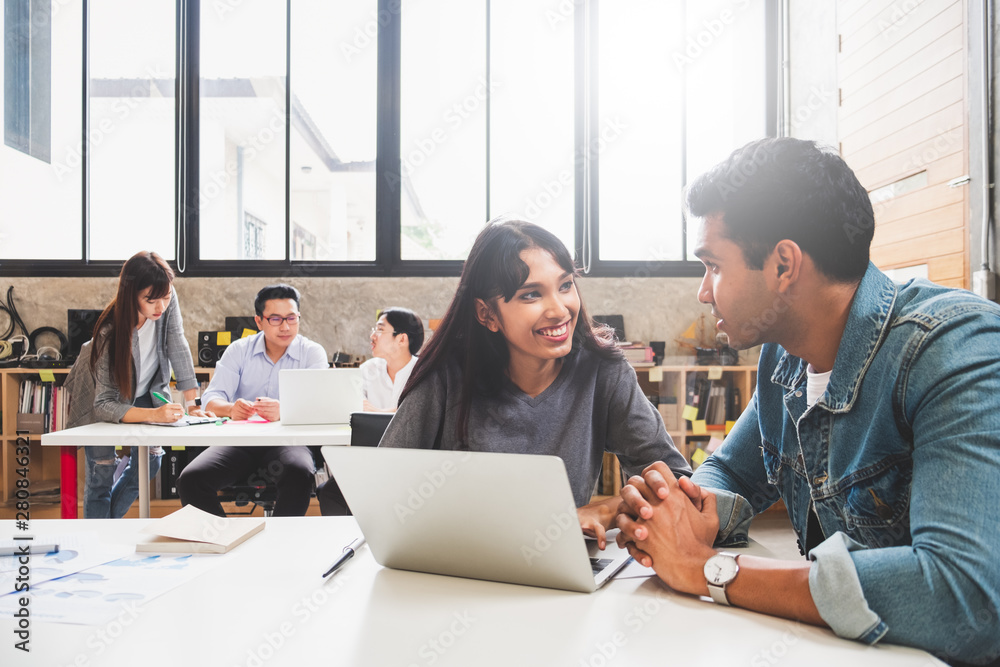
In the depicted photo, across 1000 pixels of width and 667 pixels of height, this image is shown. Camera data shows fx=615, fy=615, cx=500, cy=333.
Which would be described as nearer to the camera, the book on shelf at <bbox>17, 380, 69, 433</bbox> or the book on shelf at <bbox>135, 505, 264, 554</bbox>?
the book on shelf at <bbox>135, 505, 264, 554</bbox>

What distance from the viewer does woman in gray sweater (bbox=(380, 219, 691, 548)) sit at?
1.45 meters

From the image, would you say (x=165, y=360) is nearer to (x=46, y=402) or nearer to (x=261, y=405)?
(x=261, y=405)

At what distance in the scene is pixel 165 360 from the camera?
123 inches

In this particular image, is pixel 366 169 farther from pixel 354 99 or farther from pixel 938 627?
pixel 938 627

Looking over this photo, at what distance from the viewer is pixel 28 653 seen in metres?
0.65

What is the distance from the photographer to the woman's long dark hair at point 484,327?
4.87 ft

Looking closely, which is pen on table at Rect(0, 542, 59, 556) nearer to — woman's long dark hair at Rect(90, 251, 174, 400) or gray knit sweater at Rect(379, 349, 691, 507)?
gray knit sweater at Rect(379, 349, 691, 507)

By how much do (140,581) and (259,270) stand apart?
145 inches

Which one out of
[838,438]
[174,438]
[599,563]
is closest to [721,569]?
[599,563]

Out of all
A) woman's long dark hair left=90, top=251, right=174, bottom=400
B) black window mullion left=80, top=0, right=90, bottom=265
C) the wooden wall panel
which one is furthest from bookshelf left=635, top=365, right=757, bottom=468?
black window mullion left=80, top=0, right=90, bottom=265

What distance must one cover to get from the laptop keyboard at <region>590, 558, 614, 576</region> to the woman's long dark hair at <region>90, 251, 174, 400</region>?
2.70 metres

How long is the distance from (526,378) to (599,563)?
67 centimetres

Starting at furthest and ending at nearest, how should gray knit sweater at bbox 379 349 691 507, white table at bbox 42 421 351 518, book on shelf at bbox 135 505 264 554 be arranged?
white table at bbox 42 421 351 518, gray knit sweater at bbox 379 349 691 507, book on shelf at bbox 135 505 264 554

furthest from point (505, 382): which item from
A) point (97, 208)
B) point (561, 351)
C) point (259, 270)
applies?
point (97, 208)
